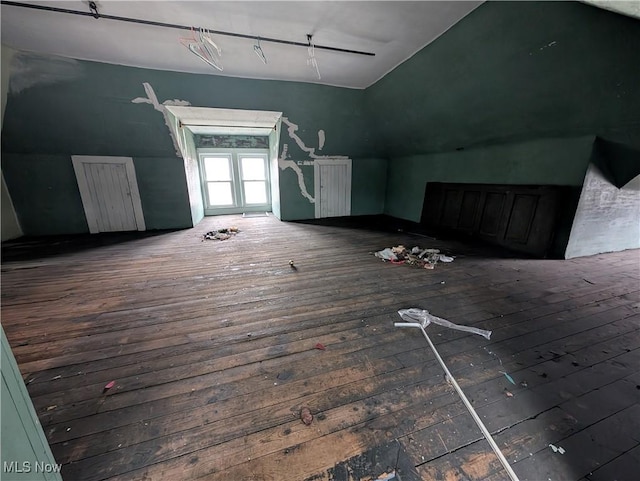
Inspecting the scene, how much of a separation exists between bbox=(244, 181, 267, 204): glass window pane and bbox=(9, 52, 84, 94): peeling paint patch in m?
4.74

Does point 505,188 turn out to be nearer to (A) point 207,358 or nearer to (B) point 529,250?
(B) point 529,250

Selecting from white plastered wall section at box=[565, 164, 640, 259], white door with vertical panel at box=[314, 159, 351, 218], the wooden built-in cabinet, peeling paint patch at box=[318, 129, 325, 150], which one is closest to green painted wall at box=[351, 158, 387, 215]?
white door with vertical panel at box=[314, 159, 351, 218]

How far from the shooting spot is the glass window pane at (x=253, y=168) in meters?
8.03

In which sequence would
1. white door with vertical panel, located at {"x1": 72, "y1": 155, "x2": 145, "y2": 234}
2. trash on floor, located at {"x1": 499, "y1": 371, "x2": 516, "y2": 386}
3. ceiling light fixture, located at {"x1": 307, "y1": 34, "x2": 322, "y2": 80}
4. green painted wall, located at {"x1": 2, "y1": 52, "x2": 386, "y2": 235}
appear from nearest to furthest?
trash on floor, located at {"x1": 499, "y1": 371, "x2": 516, "y2": 386} → ceiling light fixture, located at {"x1": 307, "y1": 34, "x2": 322, "y2": 80} → green painted wall, located at {"x1": 2, "y1": 52, "x2": 386, "y2": 235} → white door with vertical panel, located at {"x1": 72, "y1": 155, "x2": 145, "y2": 234}

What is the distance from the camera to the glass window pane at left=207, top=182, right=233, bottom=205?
25.9ft

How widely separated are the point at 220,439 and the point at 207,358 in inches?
25.4

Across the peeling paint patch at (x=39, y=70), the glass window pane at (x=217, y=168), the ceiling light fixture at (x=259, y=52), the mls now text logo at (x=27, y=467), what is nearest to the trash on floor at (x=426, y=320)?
the mls now text logo at (x=27, y=467)

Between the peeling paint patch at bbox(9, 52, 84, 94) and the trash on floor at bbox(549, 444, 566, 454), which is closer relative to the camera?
the trash on floor at bbox(549, 444, 566, 454)

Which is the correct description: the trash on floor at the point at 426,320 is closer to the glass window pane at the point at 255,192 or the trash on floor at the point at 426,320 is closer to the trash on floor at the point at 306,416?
the trash on floor at the point at 306,416

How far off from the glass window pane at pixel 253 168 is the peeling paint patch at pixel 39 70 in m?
4.47

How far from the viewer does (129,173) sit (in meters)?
5.44

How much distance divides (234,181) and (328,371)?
7557 mm

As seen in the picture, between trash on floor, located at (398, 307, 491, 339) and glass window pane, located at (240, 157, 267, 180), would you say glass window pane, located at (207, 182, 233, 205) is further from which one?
trash on floor, located at (398, 307, 491, 339)

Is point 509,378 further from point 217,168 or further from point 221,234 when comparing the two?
point 217,168
